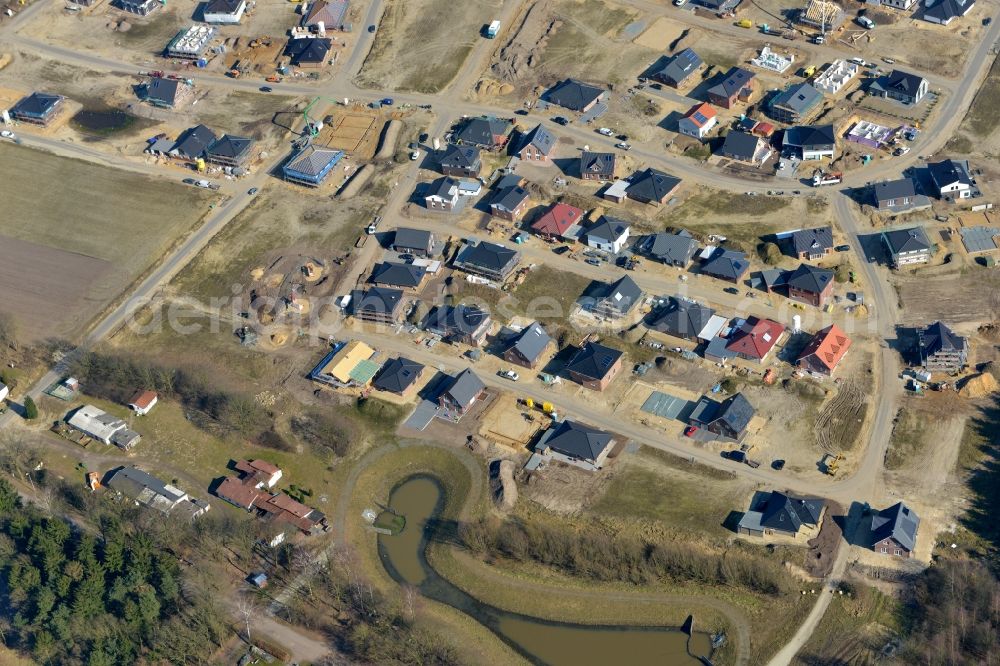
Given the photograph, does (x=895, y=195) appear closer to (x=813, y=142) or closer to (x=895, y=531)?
(x=813, y=142)

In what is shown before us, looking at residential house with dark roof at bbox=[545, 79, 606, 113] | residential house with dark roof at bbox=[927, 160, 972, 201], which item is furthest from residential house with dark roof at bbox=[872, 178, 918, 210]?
residential house with dark roof at bbox=[545, 79, 606, 113]

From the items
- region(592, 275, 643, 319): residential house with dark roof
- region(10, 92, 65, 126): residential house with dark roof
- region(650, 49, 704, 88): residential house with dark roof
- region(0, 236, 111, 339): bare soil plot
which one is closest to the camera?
region(592, 275, 643, 319): residential house with dark roof

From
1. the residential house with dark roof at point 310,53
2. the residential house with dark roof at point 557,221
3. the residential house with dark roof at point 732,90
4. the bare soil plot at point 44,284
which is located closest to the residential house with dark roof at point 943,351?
the residential house with dark roof at point 557,221

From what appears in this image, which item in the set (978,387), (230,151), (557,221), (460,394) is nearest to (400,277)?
(557,221)

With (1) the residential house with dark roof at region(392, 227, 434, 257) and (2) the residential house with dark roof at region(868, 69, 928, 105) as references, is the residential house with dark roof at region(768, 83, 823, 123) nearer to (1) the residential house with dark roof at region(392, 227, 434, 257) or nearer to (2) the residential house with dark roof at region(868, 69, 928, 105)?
(2) the residential house with dark roof at region(868, 69, 928, 105)

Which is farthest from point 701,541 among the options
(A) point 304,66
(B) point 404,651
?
(A) point 304,66
